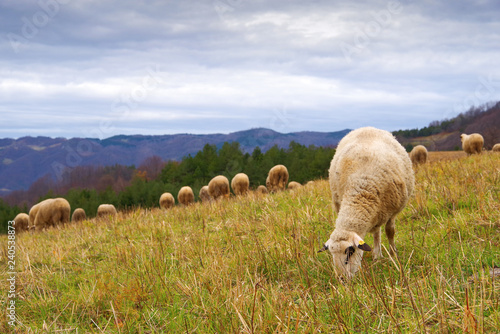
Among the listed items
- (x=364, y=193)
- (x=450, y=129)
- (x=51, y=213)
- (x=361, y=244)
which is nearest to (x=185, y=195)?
(x=51, y=213)

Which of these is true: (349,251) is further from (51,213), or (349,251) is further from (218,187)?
(51,213)

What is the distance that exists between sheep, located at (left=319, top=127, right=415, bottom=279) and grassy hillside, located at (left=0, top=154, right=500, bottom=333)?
0.86 feet

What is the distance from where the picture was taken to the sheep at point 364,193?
4.00 meters

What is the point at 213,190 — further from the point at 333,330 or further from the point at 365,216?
the point at 333,330

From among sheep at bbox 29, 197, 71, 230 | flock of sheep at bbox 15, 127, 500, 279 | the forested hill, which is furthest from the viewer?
the forested hill

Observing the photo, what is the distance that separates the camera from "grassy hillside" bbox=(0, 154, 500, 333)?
2.66 meters

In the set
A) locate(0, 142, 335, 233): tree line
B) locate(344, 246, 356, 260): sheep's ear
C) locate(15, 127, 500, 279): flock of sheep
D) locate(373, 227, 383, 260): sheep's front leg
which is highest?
locate(15, 127, 500, 279): flock of sheep

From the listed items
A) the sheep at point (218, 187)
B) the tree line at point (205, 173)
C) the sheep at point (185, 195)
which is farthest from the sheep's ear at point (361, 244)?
the tree line at point (205, 173)

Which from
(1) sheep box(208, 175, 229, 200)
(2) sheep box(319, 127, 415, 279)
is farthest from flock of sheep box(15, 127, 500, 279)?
(1) sheep box(208, 175, 229, 200)

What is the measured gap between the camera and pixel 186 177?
6475cm

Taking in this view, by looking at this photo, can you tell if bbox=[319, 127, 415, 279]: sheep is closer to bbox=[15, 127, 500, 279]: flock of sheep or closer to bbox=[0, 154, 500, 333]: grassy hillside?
bbox=[15, 127, 500, 279]: flock of sheep

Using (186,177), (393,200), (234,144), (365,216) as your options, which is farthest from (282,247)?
(234,144)

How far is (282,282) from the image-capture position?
3.63m

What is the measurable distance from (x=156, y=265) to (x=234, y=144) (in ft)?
220
